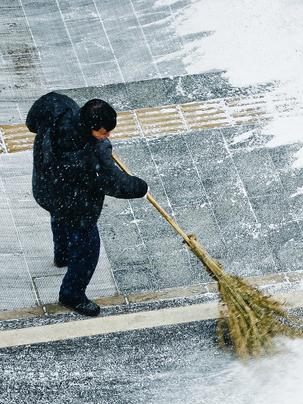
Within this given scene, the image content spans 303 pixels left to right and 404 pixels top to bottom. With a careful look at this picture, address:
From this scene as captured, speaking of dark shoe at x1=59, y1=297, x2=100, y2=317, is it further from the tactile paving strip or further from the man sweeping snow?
the tactile paving strip

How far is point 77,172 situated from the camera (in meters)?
6.54

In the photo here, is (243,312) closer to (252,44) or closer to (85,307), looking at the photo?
(85,307)

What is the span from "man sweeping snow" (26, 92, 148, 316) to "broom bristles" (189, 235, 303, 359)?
72 centimetres

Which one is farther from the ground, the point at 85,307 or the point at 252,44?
the point at 252,44

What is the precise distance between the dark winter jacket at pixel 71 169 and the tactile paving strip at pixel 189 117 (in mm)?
1518

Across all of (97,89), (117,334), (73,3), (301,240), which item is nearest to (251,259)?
(301,240)

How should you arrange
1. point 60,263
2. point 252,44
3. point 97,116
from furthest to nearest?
1. point 252,44
2. point 60,263
3. point 97,116

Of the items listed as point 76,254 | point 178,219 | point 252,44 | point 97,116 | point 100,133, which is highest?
point 97,116

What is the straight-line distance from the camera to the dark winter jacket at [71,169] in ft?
21.4

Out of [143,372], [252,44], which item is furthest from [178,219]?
[252,44]

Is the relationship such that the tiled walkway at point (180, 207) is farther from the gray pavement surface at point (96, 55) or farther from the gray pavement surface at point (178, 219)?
the gray pavement surface at point (96, 55)

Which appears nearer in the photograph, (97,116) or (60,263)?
(97,116)

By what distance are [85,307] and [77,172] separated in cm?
117

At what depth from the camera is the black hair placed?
21.0ft
